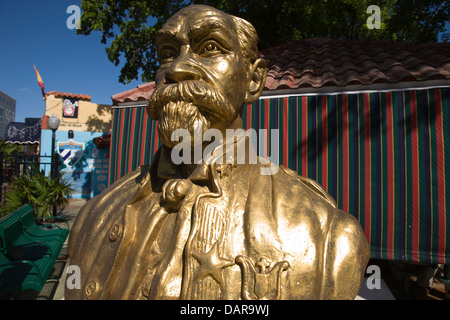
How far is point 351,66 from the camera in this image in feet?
14.5

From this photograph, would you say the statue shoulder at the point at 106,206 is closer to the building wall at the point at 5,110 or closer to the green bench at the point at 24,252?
the green bench at the point at 24,252

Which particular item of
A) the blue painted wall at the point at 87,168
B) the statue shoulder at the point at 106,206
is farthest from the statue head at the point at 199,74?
the blue painted wall at the point at 87,168

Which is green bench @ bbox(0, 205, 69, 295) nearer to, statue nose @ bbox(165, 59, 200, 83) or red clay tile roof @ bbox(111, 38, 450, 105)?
red clay tile roof @ bbox(111, 38, 450, 105)

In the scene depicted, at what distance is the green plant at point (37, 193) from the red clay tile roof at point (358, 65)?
492 centimetres

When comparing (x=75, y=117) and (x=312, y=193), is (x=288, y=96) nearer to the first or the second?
(x=312, y=193)

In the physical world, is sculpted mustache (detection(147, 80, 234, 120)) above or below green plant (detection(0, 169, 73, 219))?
above

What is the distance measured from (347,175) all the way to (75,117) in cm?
1154

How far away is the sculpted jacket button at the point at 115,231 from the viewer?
1198 mm

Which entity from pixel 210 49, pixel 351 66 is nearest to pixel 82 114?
pixel 351 66

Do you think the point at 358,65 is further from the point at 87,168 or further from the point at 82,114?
the point at 82,114

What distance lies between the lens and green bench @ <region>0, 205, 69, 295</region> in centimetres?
296

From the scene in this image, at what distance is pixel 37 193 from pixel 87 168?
4.87 meters

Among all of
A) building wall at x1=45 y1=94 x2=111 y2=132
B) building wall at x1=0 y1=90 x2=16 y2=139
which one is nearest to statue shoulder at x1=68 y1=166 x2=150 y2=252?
building wall at x1=45 y1=94 x2=111 y2=132

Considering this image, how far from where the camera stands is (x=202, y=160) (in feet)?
4.17
